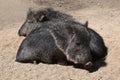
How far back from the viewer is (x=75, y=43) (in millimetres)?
6371

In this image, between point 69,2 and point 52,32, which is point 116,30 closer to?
point 52,32

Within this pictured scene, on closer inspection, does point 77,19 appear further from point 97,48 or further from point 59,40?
point 59,40

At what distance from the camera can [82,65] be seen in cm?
623

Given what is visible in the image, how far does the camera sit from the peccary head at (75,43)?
6.18 m

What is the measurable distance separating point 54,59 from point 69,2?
5929mm

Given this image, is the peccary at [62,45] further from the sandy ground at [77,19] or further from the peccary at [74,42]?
the sandy ground at [77,19]

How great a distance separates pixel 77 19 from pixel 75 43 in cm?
332

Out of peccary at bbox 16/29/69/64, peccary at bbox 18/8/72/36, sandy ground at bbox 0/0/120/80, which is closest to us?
sandy ground at bbox 0/0/120/80

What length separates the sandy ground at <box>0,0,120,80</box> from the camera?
242 inches

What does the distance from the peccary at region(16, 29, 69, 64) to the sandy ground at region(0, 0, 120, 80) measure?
0.16 meters

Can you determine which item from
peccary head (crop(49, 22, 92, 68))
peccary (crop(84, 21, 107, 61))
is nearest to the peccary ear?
peccary head (crop(49, 22, 92, 68))

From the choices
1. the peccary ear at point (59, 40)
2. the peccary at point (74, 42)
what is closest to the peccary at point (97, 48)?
the peccary at point (74, 42)

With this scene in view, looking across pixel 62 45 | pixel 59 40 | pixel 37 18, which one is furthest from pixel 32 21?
pixel 62 45

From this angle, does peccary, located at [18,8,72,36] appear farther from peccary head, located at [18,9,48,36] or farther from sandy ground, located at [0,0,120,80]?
sandy ground, located at [0,0,120,80]
